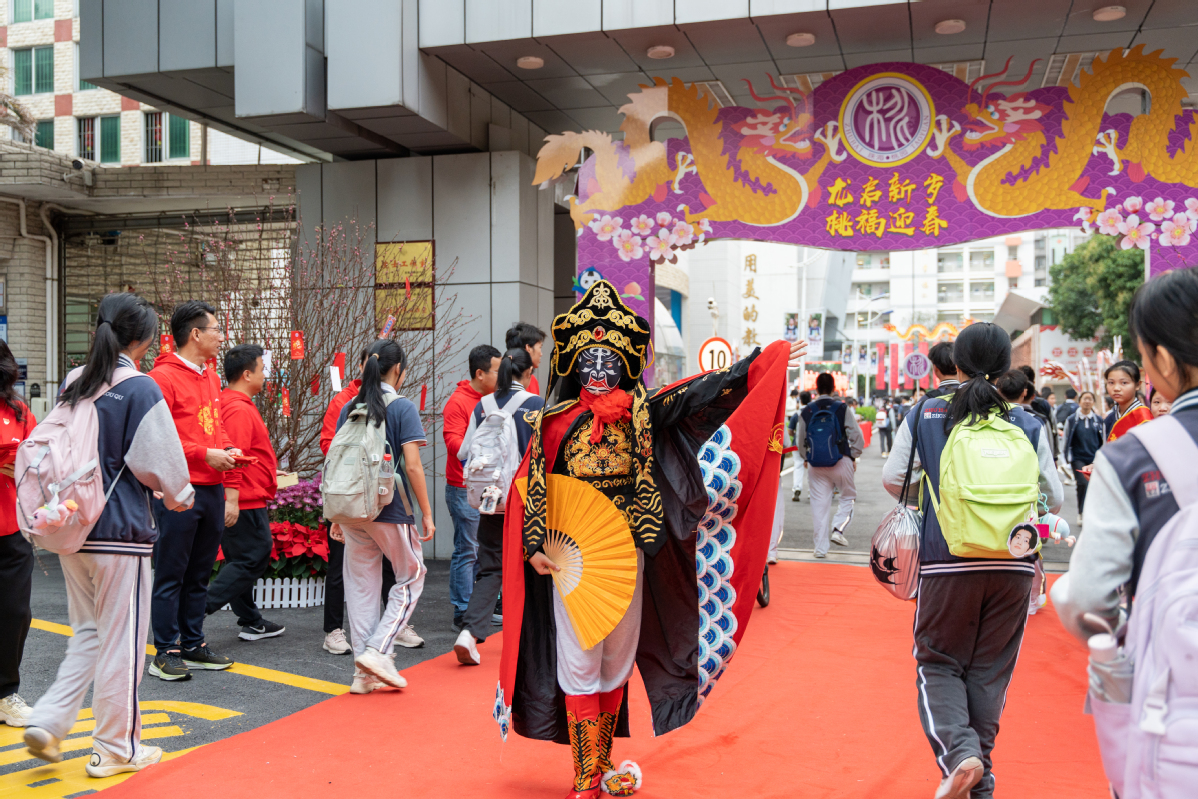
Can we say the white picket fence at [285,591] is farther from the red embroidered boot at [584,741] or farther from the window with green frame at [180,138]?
the window with green frame at [180,138]

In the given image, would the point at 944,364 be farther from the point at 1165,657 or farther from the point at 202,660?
the point at 202,660

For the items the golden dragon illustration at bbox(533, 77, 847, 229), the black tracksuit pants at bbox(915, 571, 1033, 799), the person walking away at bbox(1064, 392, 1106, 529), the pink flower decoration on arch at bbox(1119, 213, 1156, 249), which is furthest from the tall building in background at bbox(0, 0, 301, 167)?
the black tracksuit pants at bbox(915, 571, 1033, 799)

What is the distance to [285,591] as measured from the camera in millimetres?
6828

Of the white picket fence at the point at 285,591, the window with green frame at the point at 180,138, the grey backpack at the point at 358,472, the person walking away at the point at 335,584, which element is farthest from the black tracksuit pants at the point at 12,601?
the window with green frame at the point at 180,138

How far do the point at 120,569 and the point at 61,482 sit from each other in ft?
1.30

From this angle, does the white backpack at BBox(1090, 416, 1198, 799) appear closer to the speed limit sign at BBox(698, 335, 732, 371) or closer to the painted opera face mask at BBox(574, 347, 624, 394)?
the painted opera face mask at BBox(574, 347, 624, 394)

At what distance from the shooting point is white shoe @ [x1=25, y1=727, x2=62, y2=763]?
333cm

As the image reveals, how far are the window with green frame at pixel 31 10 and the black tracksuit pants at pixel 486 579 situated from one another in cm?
2959

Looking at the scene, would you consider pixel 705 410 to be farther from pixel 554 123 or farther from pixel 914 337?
pixel 914 337

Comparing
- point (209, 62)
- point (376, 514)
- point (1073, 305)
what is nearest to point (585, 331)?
point (376, 514)

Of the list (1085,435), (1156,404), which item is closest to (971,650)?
(1156,404)

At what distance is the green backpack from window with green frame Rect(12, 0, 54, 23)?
32.1 metres

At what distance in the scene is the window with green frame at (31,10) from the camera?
27844 millimetres

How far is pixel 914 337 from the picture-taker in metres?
45.0
